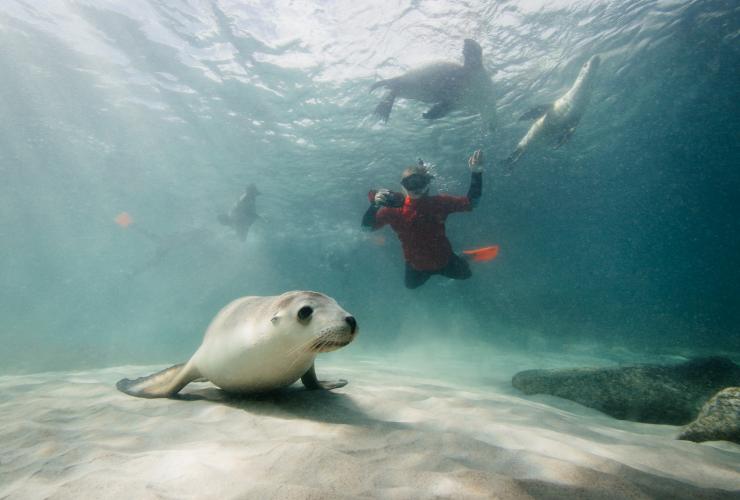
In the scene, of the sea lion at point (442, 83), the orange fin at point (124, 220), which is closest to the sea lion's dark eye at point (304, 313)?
the sea lion at point (442, 83)

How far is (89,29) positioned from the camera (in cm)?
1206

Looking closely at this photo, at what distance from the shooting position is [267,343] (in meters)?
2.36

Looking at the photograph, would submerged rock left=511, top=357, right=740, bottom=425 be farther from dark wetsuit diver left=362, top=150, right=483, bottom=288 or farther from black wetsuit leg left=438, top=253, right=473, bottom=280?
dark wetsuit diver left=362, top=150, right=483, bottom=288

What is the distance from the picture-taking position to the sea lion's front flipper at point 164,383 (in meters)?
2.99

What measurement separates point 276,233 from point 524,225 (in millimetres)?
20089

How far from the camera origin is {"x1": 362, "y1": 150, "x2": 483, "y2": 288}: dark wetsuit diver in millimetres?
5730

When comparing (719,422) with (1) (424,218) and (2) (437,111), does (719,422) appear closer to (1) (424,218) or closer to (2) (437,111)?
(1) (424,218)

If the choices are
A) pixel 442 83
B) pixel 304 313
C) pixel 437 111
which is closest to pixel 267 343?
pixel 304 313

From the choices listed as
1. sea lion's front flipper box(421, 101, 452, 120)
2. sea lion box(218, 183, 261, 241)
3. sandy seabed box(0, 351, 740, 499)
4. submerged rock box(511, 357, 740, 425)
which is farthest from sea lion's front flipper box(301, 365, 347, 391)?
sea lion box(218, 183, 261, 241)

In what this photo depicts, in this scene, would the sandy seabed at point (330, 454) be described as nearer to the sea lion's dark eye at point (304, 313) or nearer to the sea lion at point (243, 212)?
the sea lion's dark eye at point (304, 313)

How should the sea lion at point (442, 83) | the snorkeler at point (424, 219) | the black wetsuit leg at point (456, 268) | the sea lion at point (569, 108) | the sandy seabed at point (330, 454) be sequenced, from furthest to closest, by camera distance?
the sea lion at point (569, 108) → the sea lion at point (442, 83) → the black wetsuit leg at point (456, 268) → the snorkeler at point (424, 219) → the sandy seabed at point (330, 454)

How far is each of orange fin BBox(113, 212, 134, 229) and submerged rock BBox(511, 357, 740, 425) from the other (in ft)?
113

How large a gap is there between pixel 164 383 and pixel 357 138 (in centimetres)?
1440

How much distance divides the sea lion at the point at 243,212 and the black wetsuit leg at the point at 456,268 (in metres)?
13.6
